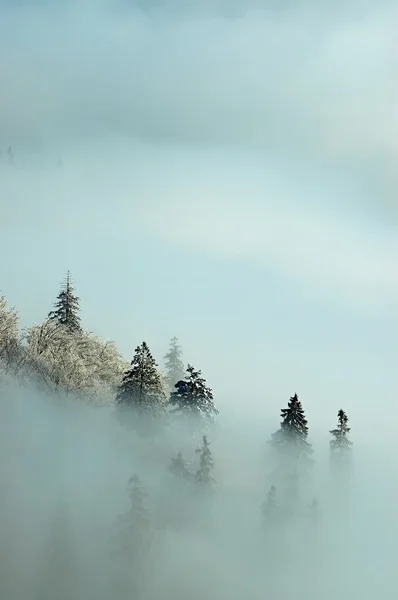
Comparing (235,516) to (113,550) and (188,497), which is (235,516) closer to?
(188,497)

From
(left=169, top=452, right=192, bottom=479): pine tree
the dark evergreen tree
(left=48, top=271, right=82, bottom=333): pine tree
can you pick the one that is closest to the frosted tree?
(left=169, top=452, right=192, bottom=479): pine tree

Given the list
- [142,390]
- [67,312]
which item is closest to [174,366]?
[67,312]

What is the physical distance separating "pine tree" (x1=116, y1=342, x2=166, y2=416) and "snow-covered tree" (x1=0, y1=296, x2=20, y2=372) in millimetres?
14465

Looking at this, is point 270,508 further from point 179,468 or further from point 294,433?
point 179,468

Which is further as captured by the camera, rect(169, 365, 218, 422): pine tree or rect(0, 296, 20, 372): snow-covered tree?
rect(0, 296, 20, 372): snow-covered tree

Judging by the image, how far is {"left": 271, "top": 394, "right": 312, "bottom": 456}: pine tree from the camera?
281ft

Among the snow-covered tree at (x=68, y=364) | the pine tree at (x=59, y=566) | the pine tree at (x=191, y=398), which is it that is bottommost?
the pine tree at (x=59, y=566)

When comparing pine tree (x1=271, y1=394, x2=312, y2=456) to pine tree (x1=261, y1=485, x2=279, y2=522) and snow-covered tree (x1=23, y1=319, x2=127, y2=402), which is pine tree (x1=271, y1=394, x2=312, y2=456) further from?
snow-covered tree (x1=23, y1=319, x2=127, y2=402)

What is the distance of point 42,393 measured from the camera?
274 ft

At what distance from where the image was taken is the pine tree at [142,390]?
271ft

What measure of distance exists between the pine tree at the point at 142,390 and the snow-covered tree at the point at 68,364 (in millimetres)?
4954

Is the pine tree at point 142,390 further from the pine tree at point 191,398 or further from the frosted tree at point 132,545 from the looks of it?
the frosted tree at point 132,545

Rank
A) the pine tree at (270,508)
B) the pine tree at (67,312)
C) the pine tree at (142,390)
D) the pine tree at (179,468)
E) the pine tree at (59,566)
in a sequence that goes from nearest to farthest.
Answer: the pine tree at (59,566)
the pine tree at (179,468)
the pine tree at (270,508)
the pine tree at (142,390)
the pine tree at (67,312)

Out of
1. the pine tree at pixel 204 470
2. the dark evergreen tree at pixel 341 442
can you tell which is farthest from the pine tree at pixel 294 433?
the pine tree at pixel 204 470
